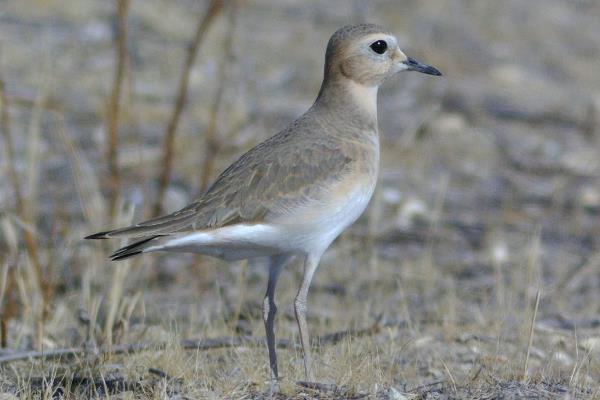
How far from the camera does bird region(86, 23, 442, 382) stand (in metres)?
→ 4.87

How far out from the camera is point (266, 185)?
5074mm

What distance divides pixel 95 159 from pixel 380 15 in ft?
15.8

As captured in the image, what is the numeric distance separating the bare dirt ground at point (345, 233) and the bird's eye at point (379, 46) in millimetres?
1459

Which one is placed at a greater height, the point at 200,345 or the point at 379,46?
the point at 379,46

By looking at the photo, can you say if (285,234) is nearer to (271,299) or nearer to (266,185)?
(266,185)

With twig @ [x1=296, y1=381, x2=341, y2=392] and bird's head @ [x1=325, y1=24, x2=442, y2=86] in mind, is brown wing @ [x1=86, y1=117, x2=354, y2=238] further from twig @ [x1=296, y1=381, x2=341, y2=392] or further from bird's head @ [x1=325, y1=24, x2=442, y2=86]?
twig @ [x1=296, y1=381, x2=341, y2=392]

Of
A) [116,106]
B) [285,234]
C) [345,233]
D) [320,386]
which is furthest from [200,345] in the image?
[345,233]

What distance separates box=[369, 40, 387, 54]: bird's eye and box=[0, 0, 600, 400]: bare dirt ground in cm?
146

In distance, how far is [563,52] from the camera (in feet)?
43.4

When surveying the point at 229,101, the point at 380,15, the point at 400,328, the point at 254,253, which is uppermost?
the point at 380,15

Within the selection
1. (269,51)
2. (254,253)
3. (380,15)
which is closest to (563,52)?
(380,15)

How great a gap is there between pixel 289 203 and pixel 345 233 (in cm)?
356

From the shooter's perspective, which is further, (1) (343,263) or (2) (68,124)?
(2) (68,124)

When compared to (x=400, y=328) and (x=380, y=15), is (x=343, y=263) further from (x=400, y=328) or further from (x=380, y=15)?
(x=380, y=15)
